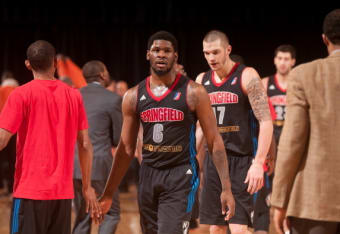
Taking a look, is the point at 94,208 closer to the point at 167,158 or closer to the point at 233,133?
the point at 167,158

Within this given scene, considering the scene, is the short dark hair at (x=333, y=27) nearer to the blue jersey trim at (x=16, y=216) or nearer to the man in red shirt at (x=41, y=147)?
the man in red shirt at (x=41, y=147)

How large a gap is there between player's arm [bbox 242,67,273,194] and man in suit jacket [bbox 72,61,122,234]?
156cm

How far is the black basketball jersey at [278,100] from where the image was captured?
7617 mm

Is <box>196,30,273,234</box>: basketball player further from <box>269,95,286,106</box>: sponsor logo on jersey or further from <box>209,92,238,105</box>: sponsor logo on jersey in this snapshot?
<box>269,95,286,106</box>: sponsor logo on jersey

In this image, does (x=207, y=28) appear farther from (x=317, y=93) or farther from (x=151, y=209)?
(x=317, y=93)

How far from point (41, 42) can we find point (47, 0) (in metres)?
9.23

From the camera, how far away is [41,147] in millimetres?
3883

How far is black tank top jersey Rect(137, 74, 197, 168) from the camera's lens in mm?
4066

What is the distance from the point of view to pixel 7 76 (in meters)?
9.78

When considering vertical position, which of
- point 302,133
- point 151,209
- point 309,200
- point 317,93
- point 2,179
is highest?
point 317,93

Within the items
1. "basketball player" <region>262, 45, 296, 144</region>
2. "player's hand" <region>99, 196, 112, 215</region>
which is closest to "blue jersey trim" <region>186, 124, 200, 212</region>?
"player's hand" <region>99, 196, 112, 215</region>

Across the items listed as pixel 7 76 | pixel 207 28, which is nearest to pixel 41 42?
pixel 7 76

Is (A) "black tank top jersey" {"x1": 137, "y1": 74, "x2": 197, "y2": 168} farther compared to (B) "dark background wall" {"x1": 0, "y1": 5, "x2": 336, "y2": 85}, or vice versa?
(B) "dark background wall" {"x1": 0, "y1": 5, "x2": 336, "y2": 85}

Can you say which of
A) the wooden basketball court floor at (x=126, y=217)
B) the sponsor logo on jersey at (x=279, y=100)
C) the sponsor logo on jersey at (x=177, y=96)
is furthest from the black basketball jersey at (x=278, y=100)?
the sponsor logo on jersey at (x=177, y=96)
